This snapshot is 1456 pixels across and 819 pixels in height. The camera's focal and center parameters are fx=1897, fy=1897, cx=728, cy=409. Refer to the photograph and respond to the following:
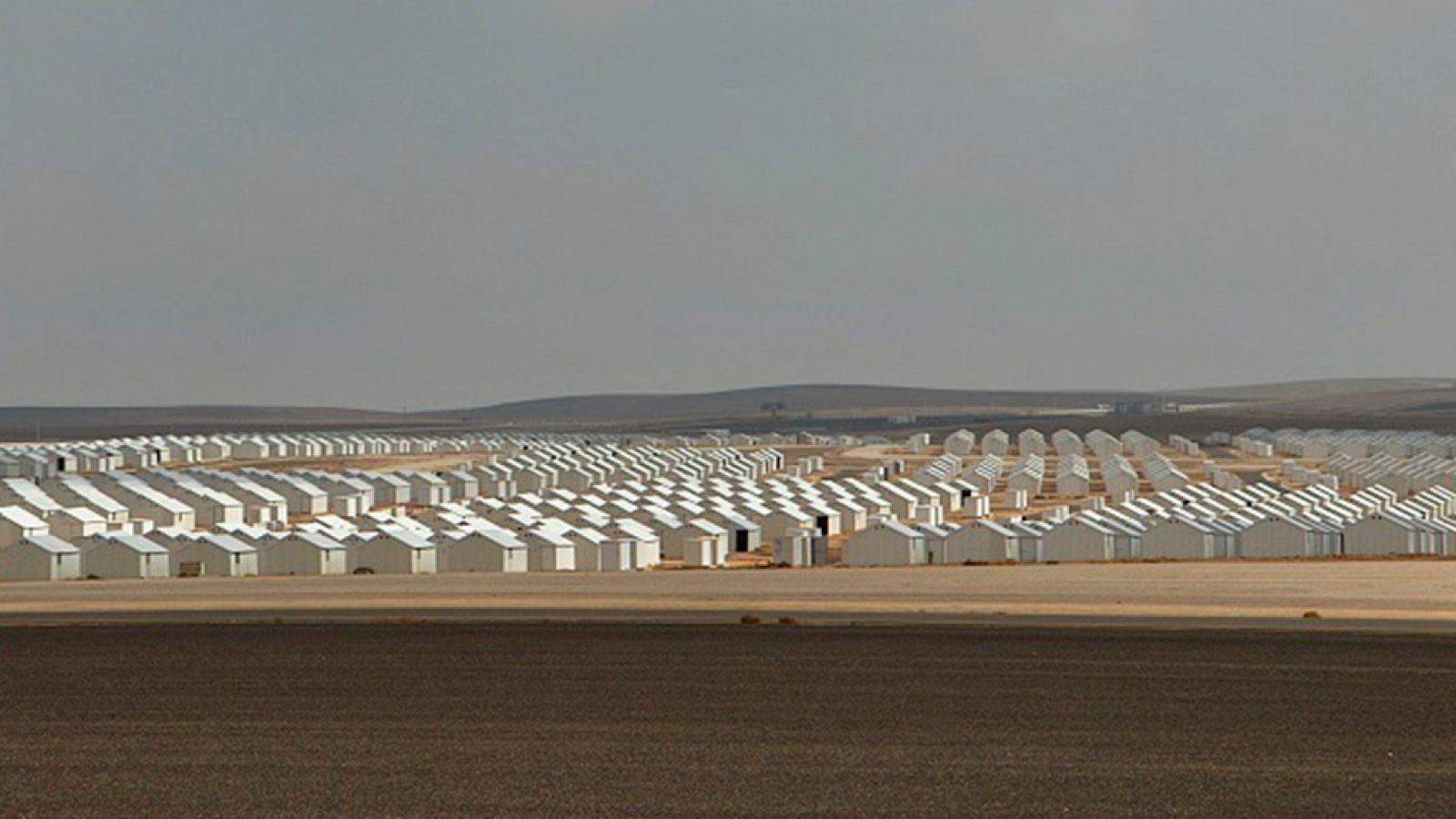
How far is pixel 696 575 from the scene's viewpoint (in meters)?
58.5

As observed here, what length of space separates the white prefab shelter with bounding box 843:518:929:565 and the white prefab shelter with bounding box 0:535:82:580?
1069 inches

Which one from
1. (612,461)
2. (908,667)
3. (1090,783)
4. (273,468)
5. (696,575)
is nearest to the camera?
(1090,783)

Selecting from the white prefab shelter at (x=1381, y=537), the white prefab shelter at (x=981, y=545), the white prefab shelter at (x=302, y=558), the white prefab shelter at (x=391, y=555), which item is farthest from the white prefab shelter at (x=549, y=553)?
the white prefab shelter at (x=1381, y=537)

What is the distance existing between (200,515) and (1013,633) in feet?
222

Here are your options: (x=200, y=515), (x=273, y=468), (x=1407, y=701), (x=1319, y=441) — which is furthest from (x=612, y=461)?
(x=1407, y=701)

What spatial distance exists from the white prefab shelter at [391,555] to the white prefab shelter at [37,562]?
925 cm

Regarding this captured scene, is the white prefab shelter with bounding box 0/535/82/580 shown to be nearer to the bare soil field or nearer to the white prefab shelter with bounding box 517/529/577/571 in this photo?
the white prefab shelter with bounding box 517/529/577/571

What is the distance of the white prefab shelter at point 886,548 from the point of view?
225 feet

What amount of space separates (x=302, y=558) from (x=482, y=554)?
6.19 m

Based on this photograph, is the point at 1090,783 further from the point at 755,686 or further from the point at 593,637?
the point at 593,637

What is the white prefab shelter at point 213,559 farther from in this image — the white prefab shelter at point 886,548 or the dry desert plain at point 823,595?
the white prefab shelter at point 886,548

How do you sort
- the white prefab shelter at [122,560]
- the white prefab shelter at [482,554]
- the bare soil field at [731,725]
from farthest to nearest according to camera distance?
1. the white prefab shelter at [482,554]
2. the white prefab shelter at [122,560]
3. the bare soil field at [731,725]

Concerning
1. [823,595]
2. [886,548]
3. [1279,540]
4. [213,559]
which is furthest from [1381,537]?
[213,559]

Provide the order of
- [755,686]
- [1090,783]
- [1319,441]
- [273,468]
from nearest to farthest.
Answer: [1090,783] → [755,686] → [273,468] → [1319,441]
